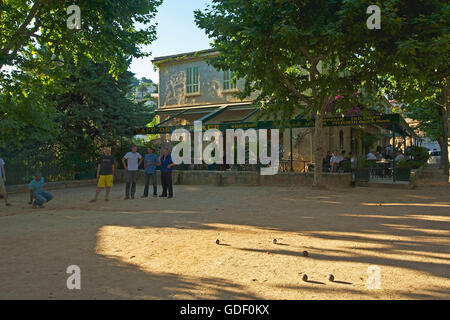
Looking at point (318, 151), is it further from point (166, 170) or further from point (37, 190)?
point (37, 190)

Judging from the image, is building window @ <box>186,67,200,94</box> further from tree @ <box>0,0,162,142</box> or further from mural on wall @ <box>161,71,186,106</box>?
tree @ <box>0,0,162,142</box>

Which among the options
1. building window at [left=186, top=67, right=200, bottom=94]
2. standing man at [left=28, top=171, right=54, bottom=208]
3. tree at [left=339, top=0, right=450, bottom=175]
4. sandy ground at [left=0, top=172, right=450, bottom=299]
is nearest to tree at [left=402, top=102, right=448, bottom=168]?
tree at [left=339, top=0, right=450, bottom=175]

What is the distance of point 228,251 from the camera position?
5055 millimetres

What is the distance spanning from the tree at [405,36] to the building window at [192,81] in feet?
42.3

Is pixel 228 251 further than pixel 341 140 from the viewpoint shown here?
No

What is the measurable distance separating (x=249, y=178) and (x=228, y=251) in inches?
420

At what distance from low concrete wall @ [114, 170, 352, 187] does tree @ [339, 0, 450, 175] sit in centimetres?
414

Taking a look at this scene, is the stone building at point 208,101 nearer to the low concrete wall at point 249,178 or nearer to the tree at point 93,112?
the tree at point 93,112

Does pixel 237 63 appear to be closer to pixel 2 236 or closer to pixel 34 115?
pixel 34 115

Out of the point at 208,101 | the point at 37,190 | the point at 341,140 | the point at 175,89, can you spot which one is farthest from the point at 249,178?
the point at 175,89

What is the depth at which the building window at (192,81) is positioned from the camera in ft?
76.5

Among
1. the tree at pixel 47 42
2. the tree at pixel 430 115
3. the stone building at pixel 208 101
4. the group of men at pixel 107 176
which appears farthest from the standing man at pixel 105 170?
the tree at pixel 430 115
